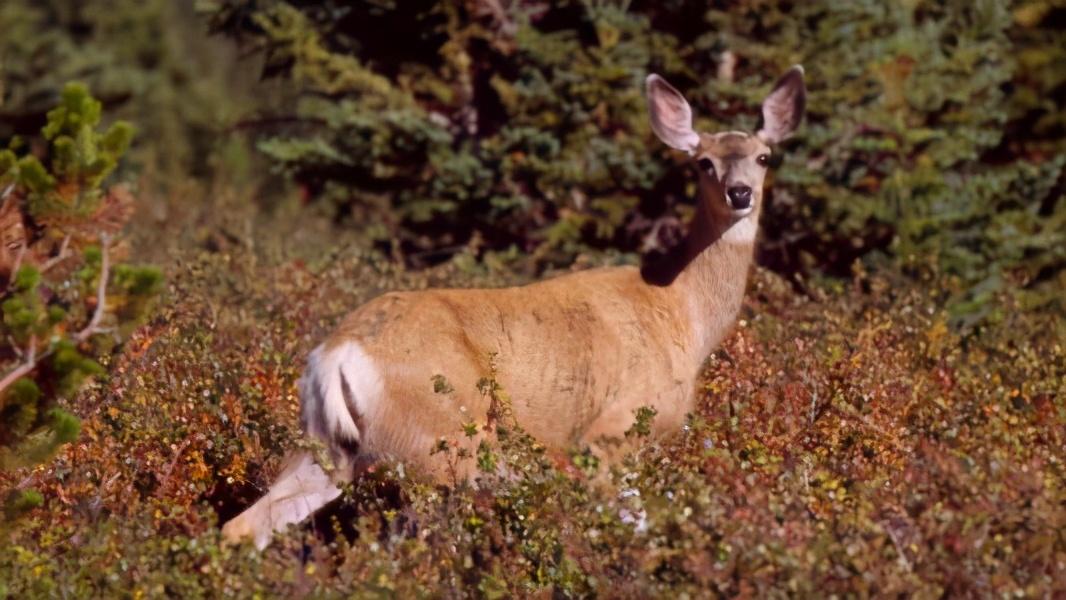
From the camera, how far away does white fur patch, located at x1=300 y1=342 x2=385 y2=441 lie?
6.34 meters

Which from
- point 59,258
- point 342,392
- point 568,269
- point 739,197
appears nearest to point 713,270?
point 739,197

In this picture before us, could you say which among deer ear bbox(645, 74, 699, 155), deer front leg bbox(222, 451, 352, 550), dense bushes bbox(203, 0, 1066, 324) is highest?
deer ear bbox(645, 74, 699, 155)

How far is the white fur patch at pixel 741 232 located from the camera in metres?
8.16

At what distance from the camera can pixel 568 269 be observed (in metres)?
12.3

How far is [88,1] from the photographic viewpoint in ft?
94.6

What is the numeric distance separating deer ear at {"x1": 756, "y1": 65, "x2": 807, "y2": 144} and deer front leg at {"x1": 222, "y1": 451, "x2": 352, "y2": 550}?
348 centimetres

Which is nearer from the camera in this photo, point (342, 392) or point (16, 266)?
point (16, 266)

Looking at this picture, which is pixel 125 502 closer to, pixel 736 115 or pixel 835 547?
pixel 835 547

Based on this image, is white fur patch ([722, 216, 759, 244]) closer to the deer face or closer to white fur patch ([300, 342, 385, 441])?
the deer face

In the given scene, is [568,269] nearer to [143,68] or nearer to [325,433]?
[325,433]

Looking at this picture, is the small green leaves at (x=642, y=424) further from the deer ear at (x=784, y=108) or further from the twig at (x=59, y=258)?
the deer ear at (x=784, y=108)

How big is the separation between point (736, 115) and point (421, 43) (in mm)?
2590

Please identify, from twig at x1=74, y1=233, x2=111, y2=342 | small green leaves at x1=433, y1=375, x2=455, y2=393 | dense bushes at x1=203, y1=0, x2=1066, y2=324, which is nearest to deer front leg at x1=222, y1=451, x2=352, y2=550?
small green leaves at x1=433, y1=375, x2=455, y2=393

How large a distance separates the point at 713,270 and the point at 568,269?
13.9ft
